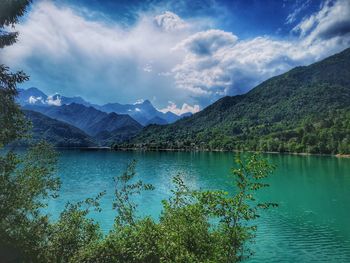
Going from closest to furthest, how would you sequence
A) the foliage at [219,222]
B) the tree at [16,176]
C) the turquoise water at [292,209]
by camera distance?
the foliage at [219,222] → the tree at [16,176] → the turquoise water at [292,209]

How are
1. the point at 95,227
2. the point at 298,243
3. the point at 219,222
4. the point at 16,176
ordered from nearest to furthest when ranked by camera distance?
the point at 219,222, the point at 16,176, the point at 95,227, the point at 298,243

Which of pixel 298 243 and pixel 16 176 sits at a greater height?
pixel 16 176

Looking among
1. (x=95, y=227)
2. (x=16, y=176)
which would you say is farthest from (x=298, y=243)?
(x=16, y=176)

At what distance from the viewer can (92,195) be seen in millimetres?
103500

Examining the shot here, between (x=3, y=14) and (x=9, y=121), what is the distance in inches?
294

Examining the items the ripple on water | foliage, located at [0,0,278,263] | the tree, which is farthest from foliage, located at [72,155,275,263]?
the ripple on water

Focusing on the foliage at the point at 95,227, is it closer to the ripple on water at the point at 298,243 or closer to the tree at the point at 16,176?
the tree at the point at 16,176

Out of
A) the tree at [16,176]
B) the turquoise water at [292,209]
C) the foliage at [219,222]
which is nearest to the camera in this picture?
the foliage at [219,222]

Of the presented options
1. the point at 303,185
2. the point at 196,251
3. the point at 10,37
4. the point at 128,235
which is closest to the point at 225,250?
the point at 196,251

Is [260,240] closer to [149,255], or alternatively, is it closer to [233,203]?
[149,255]

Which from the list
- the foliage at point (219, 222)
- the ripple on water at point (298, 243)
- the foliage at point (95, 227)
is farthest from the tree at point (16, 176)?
the ripple on water at point (298, 243)

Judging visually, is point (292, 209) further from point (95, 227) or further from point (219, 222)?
point (219, 222)

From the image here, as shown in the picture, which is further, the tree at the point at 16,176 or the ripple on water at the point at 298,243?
the ripple on water at the point at 298,243

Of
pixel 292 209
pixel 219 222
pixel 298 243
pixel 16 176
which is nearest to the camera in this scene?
pixel 219 222
